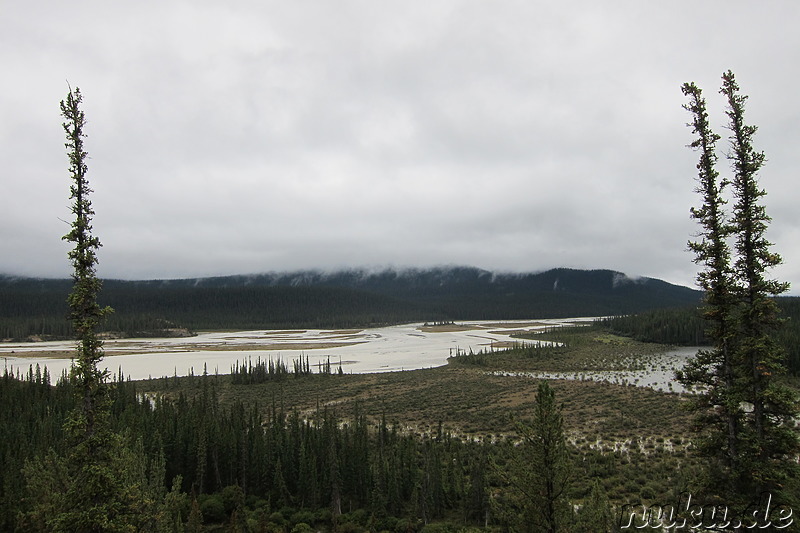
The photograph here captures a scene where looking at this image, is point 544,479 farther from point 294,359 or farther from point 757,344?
point 294,359

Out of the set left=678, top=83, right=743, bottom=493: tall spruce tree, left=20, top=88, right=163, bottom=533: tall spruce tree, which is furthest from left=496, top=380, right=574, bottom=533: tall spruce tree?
left=20, top=88, right=163, bottom=533: tall spruce tree

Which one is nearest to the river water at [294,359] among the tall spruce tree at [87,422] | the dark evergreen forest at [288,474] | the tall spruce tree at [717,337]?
the dark evergreen forest at [288,474]

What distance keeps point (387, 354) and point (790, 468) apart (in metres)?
106

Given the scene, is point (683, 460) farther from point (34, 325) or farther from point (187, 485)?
point (34, 325)

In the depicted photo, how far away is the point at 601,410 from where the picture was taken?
44.9 m

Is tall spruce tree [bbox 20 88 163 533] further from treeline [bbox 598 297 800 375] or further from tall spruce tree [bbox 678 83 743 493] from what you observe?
treeline [bbox 598 297 800 375]

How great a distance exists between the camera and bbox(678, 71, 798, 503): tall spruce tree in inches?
461

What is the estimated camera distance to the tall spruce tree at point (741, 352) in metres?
11.7

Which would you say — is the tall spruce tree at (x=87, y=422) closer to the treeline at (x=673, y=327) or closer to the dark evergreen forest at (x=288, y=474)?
the dark evergreen forest at (x=288, y=474)

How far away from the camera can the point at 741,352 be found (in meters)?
12.0

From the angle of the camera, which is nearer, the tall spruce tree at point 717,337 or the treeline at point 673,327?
the tall spruce tree at point 717,337

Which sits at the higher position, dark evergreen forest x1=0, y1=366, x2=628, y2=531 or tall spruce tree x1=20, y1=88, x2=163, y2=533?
tall spruce tree x1=20, y1=88, x2=163, y2=533

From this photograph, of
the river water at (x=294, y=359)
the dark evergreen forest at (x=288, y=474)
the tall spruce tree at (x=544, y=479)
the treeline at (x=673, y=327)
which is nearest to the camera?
the tall spruce tree at (x=544, y=479)

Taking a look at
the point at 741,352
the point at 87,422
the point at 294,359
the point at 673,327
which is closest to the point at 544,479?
the point at 741,352
